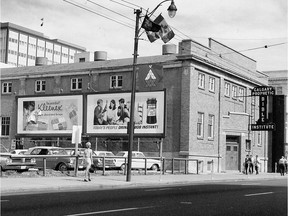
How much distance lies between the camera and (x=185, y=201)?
1497 cm

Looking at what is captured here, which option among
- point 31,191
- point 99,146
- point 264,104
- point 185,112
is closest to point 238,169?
point 264,104

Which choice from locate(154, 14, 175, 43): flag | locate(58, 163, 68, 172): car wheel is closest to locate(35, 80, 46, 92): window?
locate(58, 163, 68, 172): car wheel

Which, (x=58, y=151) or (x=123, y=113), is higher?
(x=123, y=113)

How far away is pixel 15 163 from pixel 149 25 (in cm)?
1030

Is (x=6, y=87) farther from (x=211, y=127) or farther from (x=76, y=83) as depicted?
(x=211, y=127)

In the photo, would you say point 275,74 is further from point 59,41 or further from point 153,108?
point 59,41

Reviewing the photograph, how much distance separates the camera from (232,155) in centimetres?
4756

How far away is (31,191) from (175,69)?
1012 inches

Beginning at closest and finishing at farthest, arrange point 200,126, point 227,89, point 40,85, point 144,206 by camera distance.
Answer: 1. point 144,206
2. point 200,126
3. point 227,89
4. point 40,85

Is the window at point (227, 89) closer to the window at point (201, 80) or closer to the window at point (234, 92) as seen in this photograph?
the window at point (234, 92)

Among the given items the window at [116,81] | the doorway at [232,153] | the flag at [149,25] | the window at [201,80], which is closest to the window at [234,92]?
the doorway at [232,153]

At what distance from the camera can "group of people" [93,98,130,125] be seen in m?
43.9

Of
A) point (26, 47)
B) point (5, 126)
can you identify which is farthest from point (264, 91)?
point (26, 47)

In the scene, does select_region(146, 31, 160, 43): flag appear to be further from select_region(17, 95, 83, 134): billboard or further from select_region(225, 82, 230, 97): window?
select_region(225, 82, 230, 97): window
